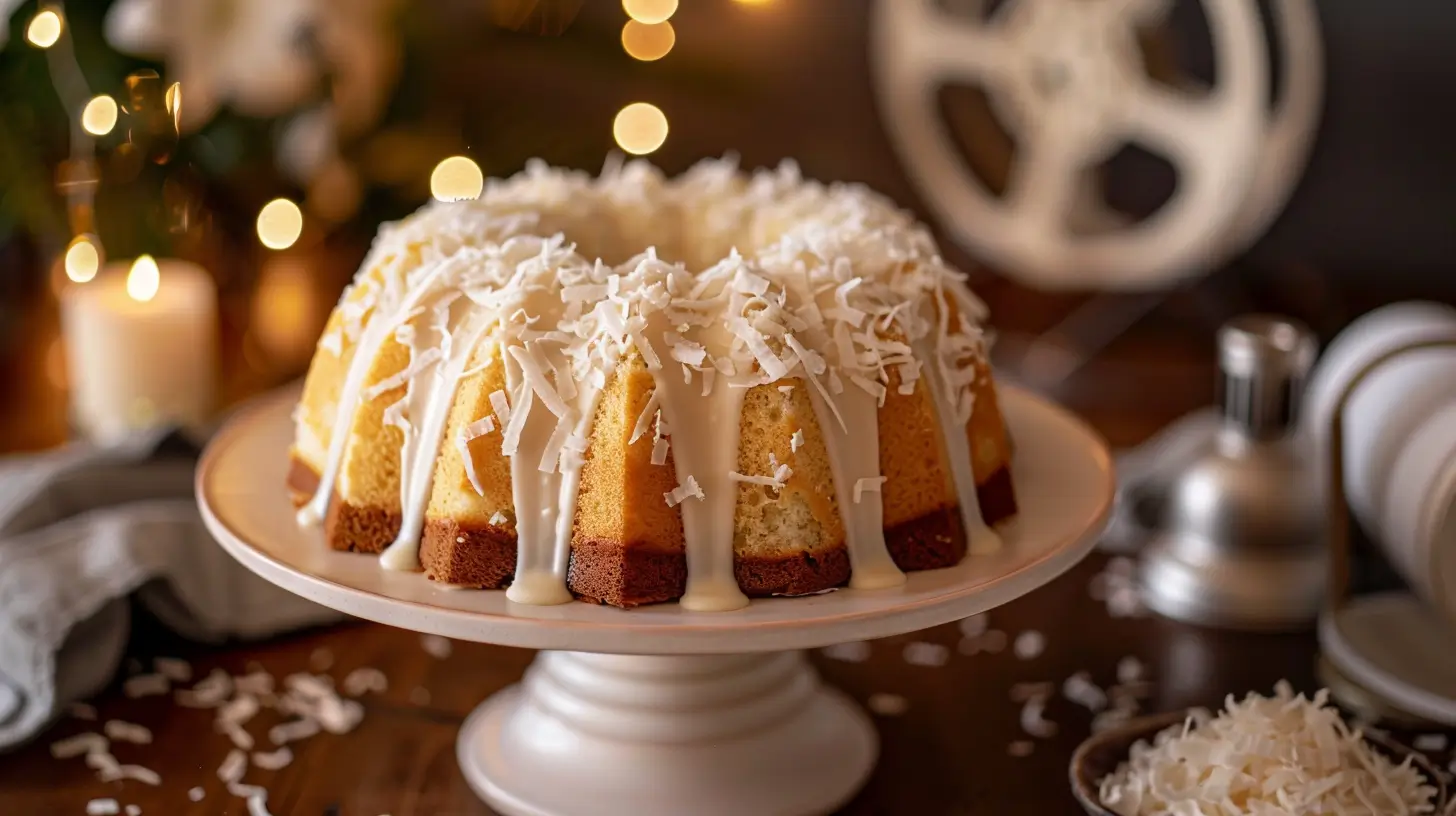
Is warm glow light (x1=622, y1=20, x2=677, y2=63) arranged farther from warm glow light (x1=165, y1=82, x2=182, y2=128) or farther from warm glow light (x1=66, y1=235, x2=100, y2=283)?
warm glow light (x1=66, y1=235, x2=100, y2=283)

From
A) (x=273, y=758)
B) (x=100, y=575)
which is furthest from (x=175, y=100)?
(x=273, y=758)

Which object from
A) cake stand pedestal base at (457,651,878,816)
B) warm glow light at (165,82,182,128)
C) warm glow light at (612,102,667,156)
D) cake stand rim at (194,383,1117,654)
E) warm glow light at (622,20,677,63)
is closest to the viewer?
cake stand rim at (194,383,1117,654)

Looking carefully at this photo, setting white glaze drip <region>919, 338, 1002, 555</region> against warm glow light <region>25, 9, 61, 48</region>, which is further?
warm glow light <region>25, 9, 61, 48</region>

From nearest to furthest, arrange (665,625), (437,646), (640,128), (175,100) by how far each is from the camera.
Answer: (665,625)
(437,646)
(175,100)
(640,128)

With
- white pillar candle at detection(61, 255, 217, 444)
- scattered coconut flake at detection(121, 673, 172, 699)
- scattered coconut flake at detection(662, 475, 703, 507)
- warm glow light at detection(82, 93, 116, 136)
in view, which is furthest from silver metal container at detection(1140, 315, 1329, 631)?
warm glow light at detection(82, 93, 116, 136)

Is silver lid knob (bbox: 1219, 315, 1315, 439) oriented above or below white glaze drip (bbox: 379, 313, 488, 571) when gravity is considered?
below

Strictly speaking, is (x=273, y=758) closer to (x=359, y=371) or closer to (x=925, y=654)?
(x=359, y=371)
